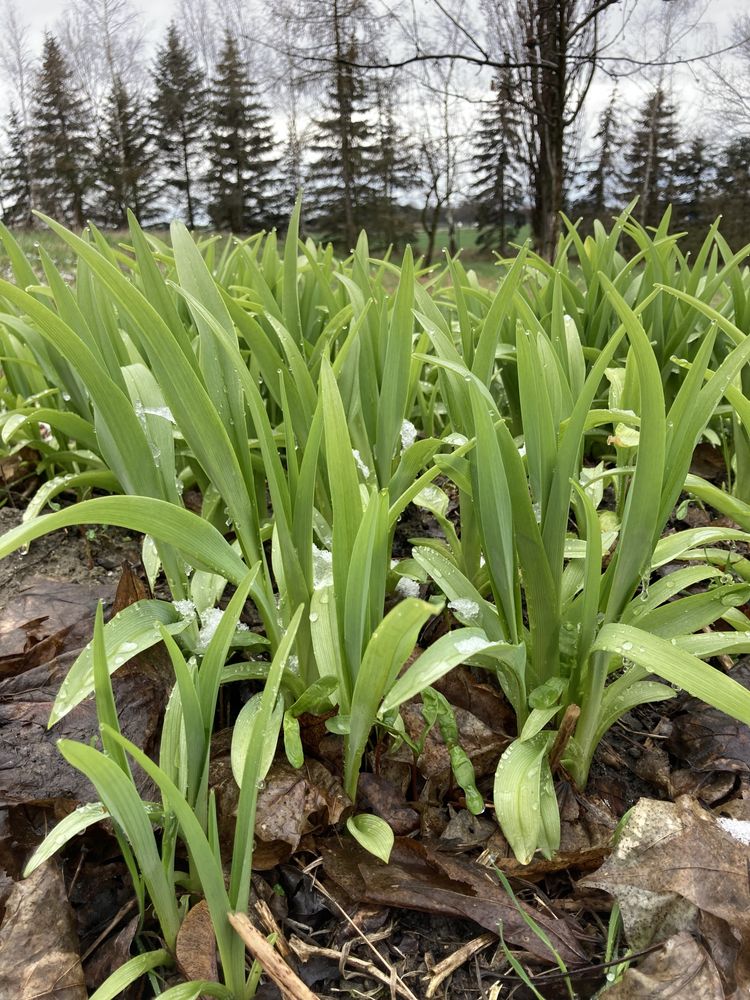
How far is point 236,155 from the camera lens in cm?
2170

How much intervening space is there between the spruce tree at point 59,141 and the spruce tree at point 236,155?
12.4 feet

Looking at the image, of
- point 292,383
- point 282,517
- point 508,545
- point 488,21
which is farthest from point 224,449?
point 488,21

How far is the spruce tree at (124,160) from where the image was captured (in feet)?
66.3

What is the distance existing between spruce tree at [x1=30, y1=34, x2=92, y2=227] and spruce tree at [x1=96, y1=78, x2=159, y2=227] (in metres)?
0.50

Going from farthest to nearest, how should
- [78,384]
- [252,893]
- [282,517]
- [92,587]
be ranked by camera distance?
[78,384], [92,587], [282,517], [252,893]

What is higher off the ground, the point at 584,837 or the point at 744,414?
the point at 744,414

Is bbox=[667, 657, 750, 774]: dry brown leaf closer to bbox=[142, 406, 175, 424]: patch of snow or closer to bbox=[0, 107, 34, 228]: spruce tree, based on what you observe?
bbox=[142, 406, 175, 424]: patch of snow

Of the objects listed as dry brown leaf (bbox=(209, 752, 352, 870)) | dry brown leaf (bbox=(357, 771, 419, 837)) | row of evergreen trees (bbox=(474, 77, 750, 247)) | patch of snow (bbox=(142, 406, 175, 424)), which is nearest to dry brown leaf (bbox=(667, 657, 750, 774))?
dry brown leaf (bbox=(357, 771, 419, 837))

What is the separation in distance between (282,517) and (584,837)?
1.99 ft

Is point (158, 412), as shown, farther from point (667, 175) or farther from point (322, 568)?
point (667, 175)

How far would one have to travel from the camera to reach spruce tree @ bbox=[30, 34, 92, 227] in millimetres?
19984

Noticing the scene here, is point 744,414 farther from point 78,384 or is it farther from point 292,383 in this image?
point 78,384

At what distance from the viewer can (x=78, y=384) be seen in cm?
162

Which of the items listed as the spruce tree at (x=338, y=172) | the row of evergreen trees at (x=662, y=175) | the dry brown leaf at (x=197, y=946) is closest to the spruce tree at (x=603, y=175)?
the row of evergreen trees at (x=662, y=175)
